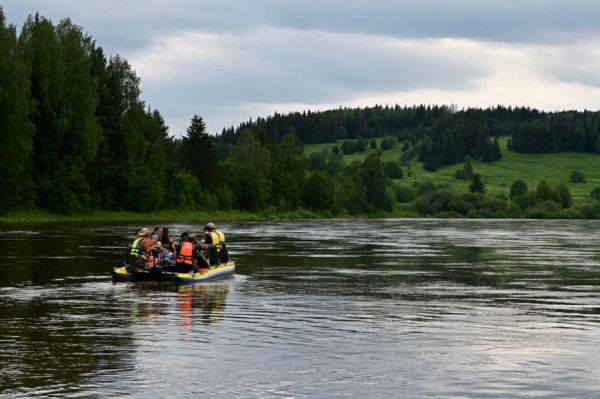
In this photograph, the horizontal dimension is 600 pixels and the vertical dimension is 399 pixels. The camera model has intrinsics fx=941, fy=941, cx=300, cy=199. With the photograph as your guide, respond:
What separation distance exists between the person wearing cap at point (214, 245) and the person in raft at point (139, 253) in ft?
11.4

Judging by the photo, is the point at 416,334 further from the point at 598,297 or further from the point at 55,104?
the point at 55,104

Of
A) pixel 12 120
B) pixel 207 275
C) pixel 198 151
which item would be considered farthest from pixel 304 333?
pixel 198 151

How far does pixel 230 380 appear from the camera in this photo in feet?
57.9

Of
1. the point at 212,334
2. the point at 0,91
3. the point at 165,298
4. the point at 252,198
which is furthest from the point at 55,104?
the point at 212,334

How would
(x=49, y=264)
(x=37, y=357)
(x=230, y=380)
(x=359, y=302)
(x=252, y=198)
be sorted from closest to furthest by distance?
(x=230, y=380) < (x=37, y=357) < (x=359, y=302) < (x=49, y=264) < (x=252, y=198)

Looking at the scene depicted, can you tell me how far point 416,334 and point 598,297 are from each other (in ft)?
42.2

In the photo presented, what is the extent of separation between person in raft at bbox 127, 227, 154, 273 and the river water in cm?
129

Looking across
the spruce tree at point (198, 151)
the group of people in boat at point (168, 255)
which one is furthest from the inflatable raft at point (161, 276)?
the spruce tree at point (198, 151)

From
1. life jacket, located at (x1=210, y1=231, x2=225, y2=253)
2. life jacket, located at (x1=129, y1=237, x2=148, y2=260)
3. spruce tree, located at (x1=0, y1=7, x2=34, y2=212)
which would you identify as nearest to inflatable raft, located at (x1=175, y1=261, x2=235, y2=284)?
life jacket, located at (x1=210, y1=231, x2=225, y2=253)

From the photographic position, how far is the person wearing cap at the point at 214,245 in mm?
40312

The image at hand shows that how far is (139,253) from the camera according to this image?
37.3 metres

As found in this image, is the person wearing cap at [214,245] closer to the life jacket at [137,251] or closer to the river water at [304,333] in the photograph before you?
the river water at [304,333]

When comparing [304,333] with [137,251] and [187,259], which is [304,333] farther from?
[137,251]

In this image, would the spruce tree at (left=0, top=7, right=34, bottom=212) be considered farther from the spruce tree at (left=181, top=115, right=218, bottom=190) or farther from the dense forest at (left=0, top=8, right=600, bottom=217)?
the spruce tree at (left=181, top=115, right=218, bottom=190)
